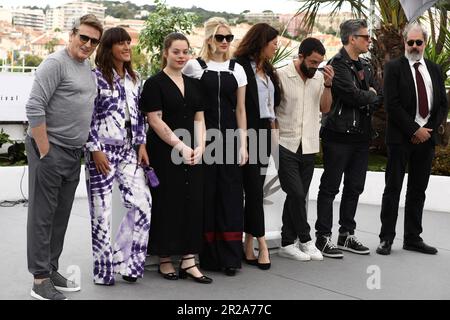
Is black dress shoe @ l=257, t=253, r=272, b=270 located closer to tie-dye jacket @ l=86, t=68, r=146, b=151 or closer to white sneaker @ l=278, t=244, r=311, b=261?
white sneaker @ l=278, t=244, r=311, b=261

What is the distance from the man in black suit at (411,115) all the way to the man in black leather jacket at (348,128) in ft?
0.54

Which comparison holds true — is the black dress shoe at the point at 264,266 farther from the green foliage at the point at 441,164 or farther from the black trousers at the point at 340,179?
the green foliage at the point at 441,164

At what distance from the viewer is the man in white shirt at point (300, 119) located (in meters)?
5.33

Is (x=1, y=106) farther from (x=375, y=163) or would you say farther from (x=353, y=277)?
(x=353, y=277)

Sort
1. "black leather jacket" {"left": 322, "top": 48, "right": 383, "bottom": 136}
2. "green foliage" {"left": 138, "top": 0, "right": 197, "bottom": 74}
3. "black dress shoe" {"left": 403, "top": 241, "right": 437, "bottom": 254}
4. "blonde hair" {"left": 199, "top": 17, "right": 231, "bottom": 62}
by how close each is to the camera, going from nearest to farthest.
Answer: "blonde hair" {"left": 199, "top": 17, "right": 231, "bottom": 62}
"black leather jacket" {"left": 322, "top": 48, "right": 383, "bottom": 136}
"black dress shoe" {"left": 403, "top": 241, "right": 437, "bottom": 254}
"green foliage" {"left": 138, "top": 0, "right": 197, "bottom": 74}

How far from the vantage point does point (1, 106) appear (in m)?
13.8

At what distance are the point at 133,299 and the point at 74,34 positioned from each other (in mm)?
1620

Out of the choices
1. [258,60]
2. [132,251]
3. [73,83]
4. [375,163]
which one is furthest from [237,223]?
[375,163]

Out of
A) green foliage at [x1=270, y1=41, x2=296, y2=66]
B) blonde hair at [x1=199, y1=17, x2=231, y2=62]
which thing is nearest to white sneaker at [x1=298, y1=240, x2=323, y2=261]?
blonde hair at [x1=199, y1=17, x2=231, y2=62]

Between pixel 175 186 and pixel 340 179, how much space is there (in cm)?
152

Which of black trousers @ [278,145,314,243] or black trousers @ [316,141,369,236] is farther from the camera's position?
black trousers @ [316,141,369,236]

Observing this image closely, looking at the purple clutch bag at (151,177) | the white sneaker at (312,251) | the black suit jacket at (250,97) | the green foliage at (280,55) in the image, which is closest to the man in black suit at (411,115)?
the white sneaker at (312,251)

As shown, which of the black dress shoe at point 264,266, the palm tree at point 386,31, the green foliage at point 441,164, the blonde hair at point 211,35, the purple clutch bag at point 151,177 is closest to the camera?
the purple clutch bag at point 151,177

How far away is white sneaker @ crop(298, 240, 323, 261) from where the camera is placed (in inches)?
217
